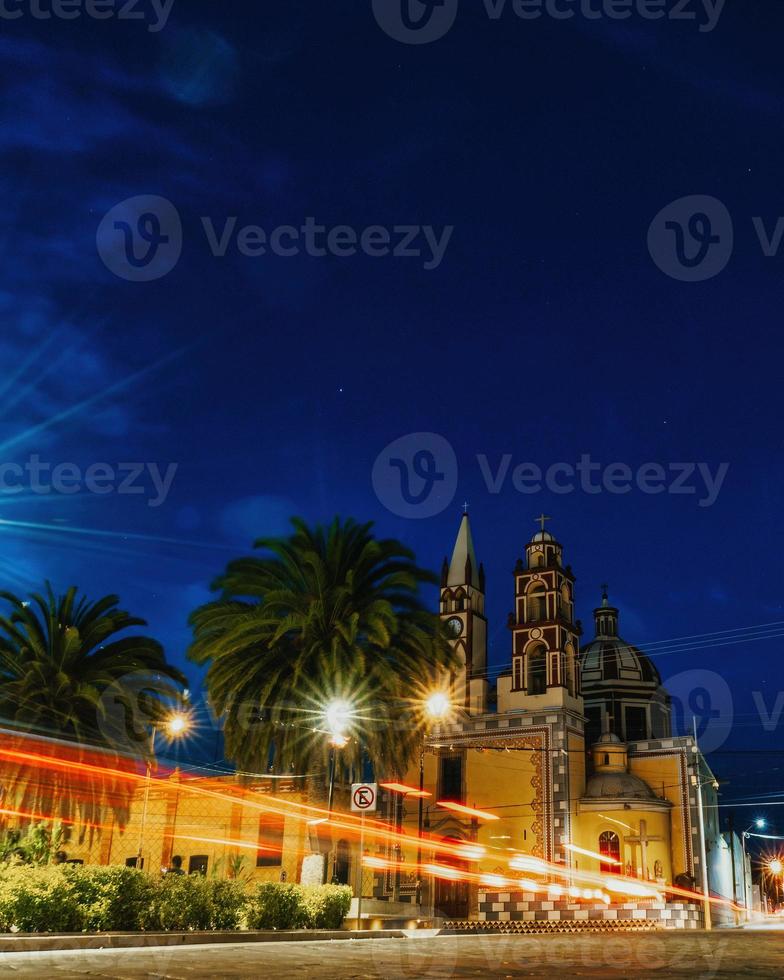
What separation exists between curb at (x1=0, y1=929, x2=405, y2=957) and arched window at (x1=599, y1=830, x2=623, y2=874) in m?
32.4

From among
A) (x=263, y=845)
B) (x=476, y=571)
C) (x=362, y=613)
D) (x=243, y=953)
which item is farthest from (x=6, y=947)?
(x=476, y=571)

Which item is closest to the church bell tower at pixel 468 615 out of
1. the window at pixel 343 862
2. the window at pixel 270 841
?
the window at pixel 343 862

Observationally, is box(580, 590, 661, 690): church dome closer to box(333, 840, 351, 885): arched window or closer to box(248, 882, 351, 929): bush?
box(333, 840, 351, 885): arched window

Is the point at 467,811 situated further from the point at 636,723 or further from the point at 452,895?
the point at 636,723

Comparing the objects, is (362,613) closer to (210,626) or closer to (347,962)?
(210,626)

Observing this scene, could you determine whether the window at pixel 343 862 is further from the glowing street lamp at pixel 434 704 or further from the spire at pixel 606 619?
the spire at pixel 606 619

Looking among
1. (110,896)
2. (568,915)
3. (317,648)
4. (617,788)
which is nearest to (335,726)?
(317,648)

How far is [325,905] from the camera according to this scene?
21.8 m

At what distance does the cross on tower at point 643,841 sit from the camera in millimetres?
49125

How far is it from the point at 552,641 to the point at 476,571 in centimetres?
868

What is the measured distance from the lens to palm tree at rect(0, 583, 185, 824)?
28.3 m

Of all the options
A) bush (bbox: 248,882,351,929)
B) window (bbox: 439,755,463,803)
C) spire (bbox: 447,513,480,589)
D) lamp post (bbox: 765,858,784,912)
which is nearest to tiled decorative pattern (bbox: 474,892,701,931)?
bush (bbox: 248,882,351,929)

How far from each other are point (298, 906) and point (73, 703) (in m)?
11.9

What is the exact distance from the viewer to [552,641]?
55.6 metres
